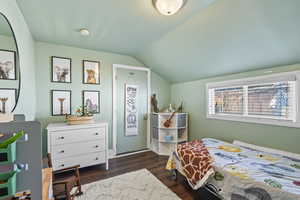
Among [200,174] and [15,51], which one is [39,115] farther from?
[200,174]

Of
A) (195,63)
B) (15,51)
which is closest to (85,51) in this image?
(15,51)

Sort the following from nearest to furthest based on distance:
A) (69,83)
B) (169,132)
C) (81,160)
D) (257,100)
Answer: (257,100) < (81,160) < (69,83) < (169,132)

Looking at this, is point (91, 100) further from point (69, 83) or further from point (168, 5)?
point (168, 5)

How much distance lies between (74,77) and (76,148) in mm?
1418

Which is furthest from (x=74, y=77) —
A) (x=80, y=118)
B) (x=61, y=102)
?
(x=80, y=118)

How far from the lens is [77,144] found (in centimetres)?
230

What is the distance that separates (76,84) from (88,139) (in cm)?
119

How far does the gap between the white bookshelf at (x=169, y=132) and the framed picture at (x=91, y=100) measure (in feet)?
4.65

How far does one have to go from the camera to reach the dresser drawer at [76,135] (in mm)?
2150

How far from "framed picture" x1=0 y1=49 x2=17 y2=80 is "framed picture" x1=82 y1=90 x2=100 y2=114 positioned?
1643 mm

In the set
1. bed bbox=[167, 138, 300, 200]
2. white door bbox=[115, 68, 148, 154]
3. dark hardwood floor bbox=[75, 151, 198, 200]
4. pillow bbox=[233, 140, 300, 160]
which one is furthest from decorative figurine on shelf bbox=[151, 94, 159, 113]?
pillow bbox=[233, 140, 300, 160]

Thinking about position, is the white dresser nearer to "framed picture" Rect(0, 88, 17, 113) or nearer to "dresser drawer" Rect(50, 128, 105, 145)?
"dresser drawer" Rect(50, 128, 105, 145)

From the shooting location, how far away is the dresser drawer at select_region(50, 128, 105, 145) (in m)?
2.15

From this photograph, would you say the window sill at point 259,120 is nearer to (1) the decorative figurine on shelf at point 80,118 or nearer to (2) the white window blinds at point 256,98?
(2) the white window blinds at point 256,98
